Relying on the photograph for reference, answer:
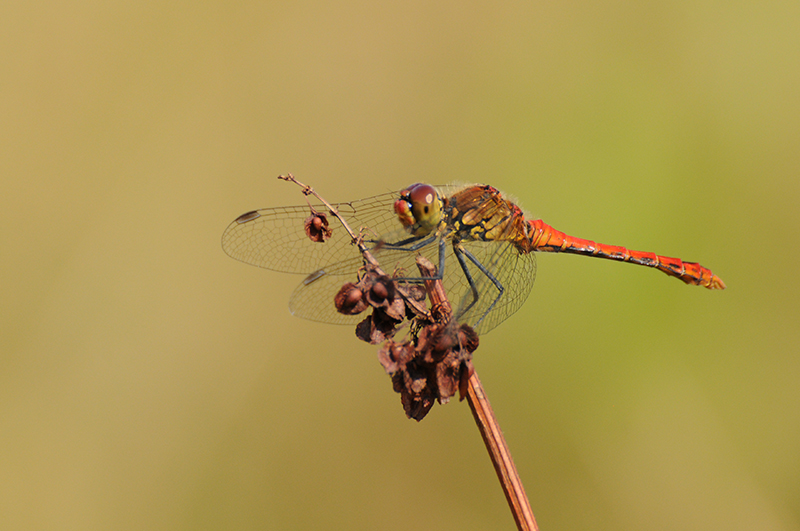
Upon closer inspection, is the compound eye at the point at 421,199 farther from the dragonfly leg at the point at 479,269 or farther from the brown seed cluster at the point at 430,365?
the brown seed cluster at the point at 430,365

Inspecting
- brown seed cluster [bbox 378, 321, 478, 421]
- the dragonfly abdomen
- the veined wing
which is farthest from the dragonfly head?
brown seed cluster [bbox 378, 321, 478, 421]

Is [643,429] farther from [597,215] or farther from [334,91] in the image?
[334,91]

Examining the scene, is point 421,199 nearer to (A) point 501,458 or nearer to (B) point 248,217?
(B) point 248,217

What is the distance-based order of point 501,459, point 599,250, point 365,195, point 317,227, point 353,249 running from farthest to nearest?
point 365,195, point 599,250, point 353,249, point 317,227, point 501,459

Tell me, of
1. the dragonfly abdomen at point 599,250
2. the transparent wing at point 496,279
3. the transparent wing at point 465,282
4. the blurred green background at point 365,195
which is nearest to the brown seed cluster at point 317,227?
the transparent wing at point 465,282

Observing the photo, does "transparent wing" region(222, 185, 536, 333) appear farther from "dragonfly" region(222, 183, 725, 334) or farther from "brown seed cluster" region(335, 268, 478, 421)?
"brown seed cluster" region(335, 268, 478, 421)

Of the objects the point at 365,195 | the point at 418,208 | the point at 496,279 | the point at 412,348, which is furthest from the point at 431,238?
the point at 365,195

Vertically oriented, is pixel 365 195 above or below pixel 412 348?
above
